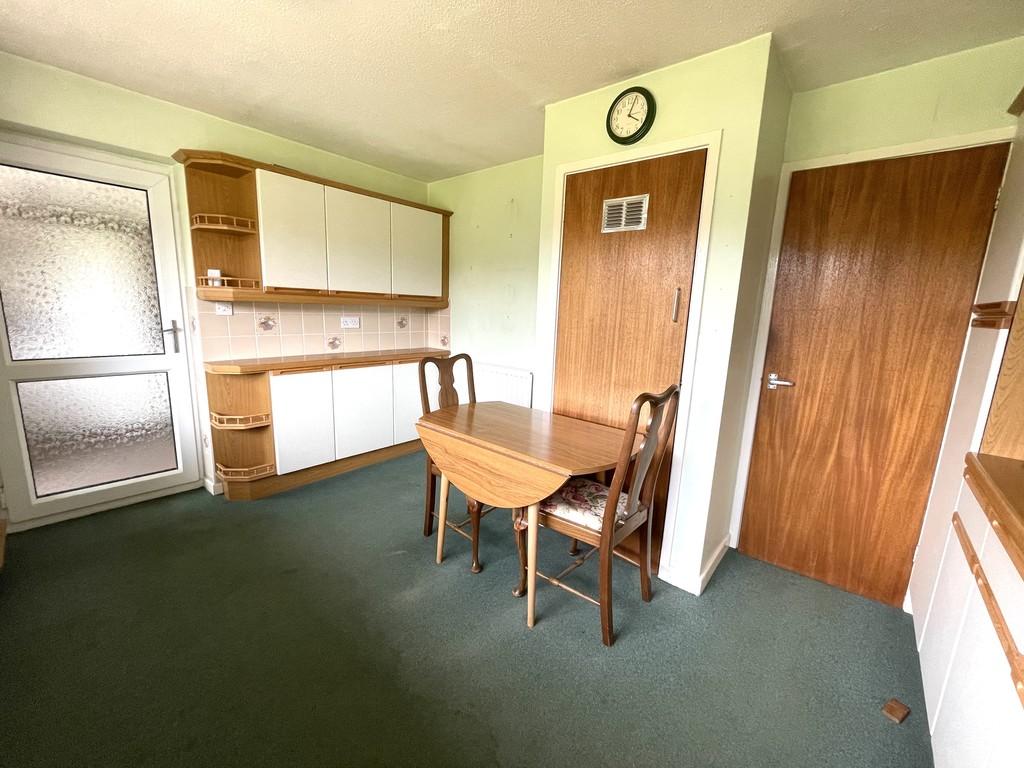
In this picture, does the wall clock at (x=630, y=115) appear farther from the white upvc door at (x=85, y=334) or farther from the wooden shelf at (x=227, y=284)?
the white upvc door at (x=85, y=334)

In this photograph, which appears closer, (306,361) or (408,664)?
(408,664)

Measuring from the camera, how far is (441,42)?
1.67 m

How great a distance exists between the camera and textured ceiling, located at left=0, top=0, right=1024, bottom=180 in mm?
1421

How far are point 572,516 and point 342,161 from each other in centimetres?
307

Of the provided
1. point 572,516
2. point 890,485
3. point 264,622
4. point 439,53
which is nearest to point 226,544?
point 264,622

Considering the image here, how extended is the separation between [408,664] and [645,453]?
1162 mm

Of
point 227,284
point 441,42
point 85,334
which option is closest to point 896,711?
point 441,42

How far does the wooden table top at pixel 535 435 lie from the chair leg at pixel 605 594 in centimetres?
34

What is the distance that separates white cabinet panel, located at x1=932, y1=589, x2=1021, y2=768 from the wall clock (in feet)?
6.30

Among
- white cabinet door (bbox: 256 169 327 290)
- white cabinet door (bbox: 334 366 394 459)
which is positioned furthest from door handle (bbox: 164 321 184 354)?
white cabinet door (bbox: 334 366 394 459)

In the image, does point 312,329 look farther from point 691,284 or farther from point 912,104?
point 912,104

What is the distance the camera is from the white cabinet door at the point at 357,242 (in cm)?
289

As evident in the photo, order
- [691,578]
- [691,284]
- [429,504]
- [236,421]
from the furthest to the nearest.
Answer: [236,421] → [429,504] → [691,578] → [691,284]

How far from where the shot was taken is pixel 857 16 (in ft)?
4.55
